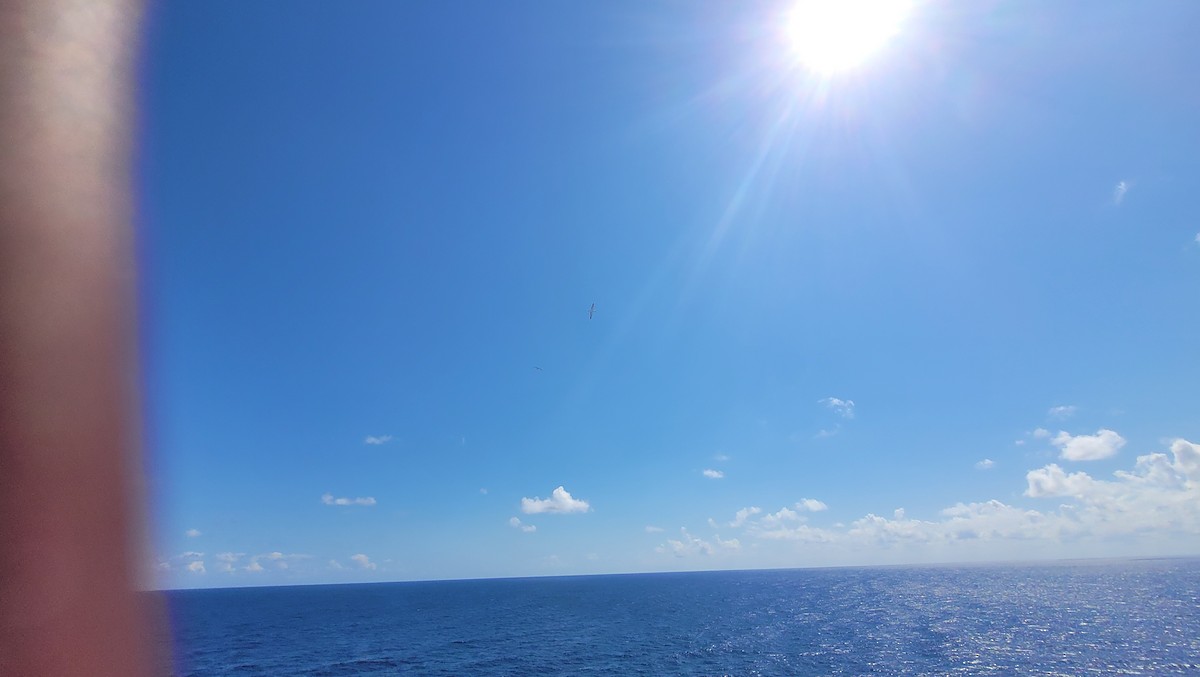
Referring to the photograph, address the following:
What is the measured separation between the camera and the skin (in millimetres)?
4262

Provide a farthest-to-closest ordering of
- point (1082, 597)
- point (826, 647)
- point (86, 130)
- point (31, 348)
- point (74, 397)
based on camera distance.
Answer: point (1082, 597), point (826, 647), point (86, 130), point (74, 397), point (31, 348)

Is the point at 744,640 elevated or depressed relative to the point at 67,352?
depressed

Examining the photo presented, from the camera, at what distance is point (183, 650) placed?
6159 cm

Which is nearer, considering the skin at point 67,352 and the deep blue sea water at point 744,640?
the skin at point 67,352

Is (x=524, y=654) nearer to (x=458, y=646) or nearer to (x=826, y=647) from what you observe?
(x=458, y=646)

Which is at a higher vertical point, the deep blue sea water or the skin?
the skin

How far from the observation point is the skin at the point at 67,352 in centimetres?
426

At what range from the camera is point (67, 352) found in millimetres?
4816

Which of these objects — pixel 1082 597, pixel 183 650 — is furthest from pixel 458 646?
pixel 1082 597

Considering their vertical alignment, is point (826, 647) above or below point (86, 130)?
below

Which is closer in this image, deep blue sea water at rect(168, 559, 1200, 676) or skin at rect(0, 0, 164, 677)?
skin at rect(0, 0, 164, 677)

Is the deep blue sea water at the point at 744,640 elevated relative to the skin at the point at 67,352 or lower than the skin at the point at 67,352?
lower

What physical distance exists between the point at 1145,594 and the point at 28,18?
153m

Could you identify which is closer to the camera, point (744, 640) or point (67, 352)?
point (67, 352)
